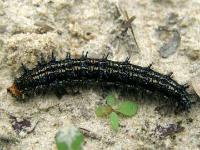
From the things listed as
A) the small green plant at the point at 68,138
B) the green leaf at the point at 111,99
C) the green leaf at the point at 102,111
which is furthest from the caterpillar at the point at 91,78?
the small green plant at the point at 68,138

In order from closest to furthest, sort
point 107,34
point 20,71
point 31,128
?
point 31,128
point 20,71
point 107,34

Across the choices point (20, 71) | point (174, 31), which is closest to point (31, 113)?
point (20, 71)

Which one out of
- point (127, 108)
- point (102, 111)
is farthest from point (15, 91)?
point (127, 108)

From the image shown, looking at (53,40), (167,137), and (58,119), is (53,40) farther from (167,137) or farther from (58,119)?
(167,137)

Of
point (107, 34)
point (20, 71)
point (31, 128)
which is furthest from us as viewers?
point (107, 34)

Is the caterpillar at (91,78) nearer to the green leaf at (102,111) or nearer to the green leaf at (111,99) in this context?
the green leaf at (111,99)

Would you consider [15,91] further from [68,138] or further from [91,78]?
[68,138]
